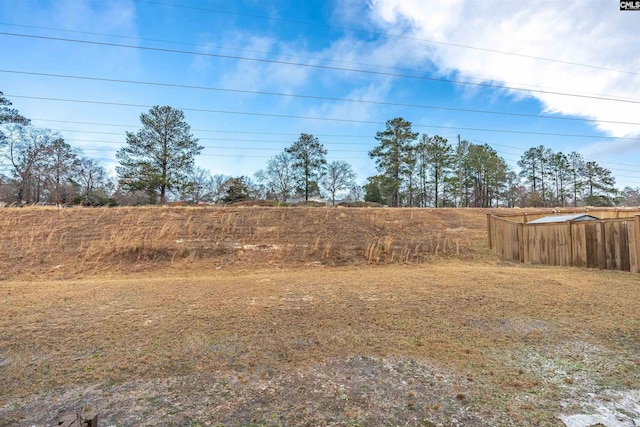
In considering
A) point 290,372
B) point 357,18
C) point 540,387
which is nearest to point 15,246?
point 290,372

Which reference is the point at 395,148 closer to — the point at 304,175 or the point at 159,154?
the point at 304,175

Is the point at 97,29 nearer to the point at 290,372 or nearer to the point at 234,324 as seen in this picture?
the point at 234,324

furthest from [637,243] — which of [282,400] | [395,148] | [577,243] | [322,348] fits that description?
[395,148]

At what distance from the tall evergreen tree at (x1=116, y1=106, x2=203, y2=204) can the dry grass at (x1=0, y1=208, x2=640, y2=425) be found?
818 inches

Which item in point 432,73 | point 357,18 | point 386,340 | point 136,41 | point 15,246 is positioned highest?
point 357,18

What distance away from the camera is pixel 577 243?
7.26m

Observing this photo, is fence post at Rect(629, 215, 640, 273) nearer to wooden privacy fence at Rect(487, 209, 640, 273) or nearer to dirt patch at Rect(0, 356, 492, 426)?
wooden privacy fence at Rect(487, 209, 640, 273)

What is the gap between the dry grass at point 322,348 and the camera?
1.84 metres

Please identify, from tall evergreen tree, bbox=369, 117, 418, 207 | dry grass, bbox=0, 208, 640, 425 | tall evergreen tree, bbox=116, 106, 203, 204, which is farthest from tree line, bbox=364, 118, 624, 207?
dry grass, bbox=0, 208, 640, 425

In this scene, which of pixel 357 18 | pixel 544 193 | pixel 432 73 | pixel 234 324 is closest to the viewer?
pixel 234 324

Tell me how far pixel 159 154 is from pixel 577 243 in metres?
27.1

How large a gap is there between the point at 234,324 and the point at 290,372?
4.25 ft

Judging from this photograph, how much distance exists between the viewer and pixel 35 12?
9.31 metres

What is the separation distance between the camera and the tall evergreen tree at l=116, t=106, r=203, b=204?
80.1ft
